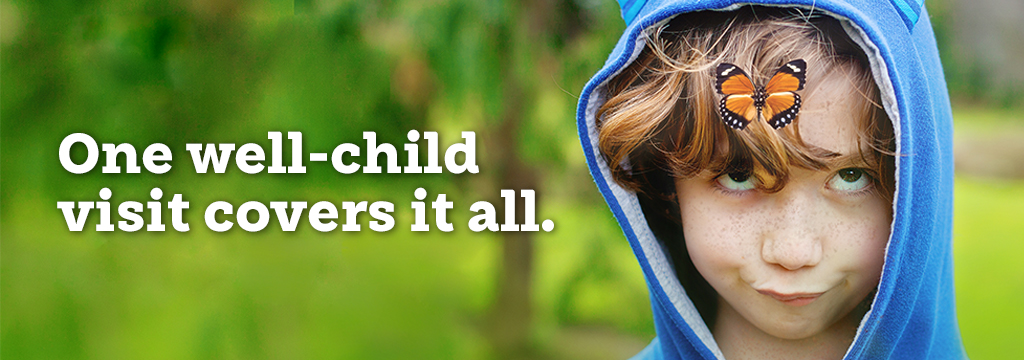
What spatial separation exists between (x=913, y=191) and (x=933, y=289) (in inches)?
5.6

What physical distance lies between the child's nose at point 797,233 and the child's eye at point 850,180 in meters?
0.02

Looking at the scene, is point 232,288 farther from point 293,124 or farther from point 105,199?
point 293,124

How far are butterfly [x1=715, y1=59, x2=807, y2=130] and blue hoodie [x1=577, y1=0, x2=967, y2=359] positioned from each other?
5 centimetres

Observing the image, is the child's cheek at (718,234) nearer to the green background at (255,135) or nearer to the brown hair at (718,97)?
the brown hair at (718,97)

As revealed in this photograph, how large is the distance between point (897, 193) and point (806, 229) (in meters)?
0.07

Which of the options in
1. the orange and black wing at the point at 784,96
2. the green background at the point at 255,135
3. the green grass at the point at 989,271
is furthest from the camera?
the green grass at the point at 989,271

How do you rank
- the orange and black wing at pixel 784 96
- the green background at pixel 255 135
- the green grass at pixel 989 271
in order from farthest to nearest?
the green grass at pixel 989 271 → the green background at pixel 255 135 → the orange and black wing at pixel 784 96

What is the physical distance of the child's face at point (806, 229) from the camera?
0.59 metres

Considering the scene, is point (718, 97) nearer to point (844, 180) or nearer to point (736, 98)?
point (736, 98)

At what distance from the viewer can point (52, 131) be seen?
1718 millimetres

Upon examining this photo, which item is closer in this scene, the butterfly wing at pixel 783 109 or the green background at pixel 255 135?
the butterfly wing at pixel 783 109

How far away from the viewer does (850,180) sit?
609 millimetres

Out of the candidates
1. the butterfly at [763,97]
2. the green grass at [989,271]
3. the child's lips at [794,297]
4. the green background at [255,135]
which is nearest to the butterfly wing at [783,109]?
the butterfly at [763,97]

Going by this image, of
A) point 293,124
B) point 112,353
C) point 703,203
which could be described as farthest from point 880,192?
point 112,353
